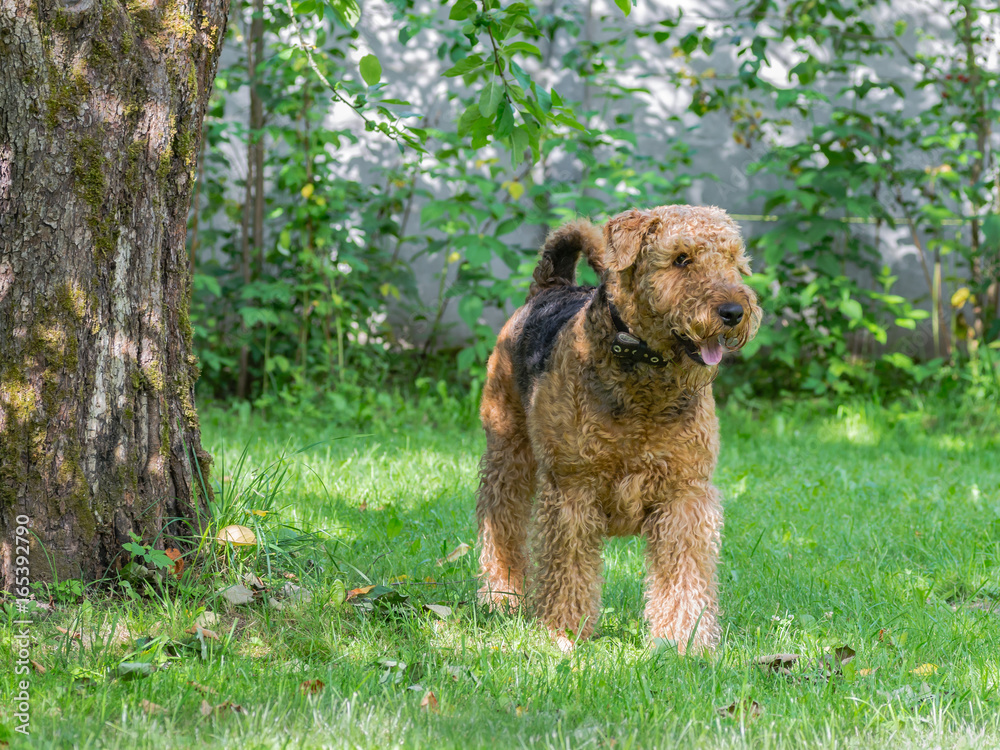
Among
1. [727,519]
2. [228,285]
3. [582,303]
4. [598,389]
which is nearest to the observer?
[598,389]

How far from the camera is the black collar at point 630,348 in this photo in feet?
8.38

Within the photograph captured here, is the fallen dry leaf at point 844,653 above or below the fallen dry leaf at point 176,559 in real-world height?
below

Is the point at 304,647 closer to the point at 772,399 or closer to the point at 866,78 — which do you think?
the point at 772,399

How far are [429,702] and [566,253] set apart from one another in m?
1.90

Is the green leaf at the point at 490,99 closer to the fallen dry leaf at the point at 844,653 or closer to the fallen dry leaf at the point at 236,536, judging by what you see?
the fallen dry leaf at the point at 236,536

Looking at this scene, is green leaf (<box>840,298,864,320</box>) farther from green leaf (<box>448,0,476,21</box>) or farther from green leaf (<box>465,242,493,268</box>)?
green leaf (<box>448,0,476,21</box>)

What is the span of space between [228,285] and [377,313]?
1.15m

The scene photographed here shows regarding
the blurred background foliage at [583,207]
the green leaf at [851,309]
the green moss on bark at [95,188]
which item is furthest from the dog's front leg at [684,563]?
the green leaf at [851,309]

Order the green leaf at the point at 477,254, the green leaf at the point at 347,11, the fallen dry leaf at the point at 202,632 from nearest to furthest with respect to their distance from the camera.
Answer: the fallen dry leaf at the point at 202,632 < the green leaf at the point at 347,11 < the green leaf at the point at 477,254

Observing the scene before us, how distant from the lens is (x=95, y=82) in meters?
2.37

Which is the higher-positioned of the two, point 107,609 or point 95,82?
point 95,82

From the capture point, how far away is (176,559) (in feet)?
8.46

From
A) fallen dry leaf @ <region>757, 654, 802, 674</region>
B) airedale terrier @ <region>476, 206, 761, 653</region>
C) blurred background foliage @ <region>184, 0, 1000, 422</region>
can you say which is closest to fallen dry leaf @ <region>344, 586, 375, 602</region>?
airedale terrier @ <region>476, 206, 761, 653</region>

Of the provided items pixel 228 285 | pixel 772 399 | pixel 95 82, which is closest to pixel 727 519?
pixel 95 82
